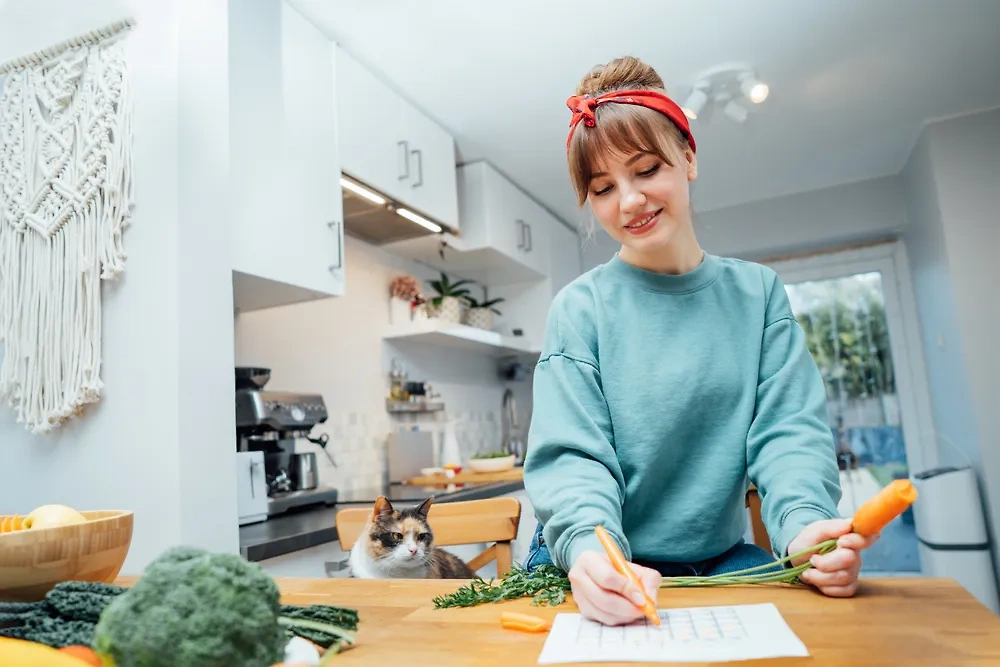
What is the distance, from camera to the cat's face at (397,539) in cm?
139

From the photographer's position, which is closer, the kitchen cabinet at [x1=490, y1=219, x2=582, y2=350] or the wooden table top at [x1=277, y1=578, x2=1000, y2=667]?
the wooden table top at [x1=277, y1=578, x2=1000, y2=667]

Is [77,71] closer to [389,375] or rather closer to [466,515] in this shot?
[466,515]

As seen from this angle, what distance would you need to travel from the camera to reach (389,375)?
3.28 meters

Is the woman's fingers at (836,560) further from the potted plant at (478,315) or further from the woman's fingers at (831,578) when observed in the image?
the potted plant at (478,315)

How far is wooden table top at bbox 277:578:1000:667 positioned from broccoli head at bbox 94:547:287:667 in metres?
0.16

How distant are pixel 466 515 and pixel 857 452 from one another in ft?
12.1

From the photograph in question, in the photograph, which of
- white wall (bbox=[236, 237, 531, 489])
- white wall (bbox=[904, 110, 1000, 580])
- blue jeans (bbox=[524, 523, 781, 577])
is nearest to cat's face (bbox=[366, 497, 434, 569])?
blue jeans (bbox=[524, 523, 781, 577])

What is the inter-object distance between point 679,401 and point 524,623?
0.39 m

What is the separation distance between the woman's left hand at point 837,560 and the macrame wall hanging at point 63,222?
147cm

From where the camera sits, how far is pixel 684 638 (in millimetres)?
553

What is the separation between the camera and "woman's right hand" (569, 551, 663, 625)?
1.99 ft

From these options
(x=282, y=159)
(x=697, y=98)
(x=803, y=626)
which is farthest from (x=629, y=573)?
(x=697, y=98)

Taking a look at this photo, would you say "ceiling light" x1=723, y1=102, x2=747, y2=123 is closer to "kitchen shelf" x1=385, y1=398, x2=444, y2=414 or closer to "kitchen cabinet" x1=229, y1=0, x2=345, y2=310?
"kitchen cabinet" x1=229, y1=0, x2=345, y2=310

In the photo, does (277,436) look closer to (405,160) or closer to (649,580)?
(405,160)
